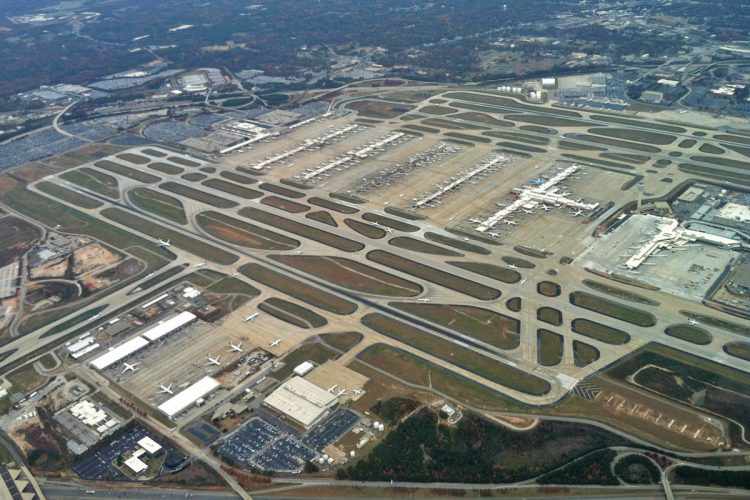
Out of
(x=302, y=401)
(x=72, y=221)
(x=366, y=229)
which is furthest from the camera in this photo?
(x=72, y=221)

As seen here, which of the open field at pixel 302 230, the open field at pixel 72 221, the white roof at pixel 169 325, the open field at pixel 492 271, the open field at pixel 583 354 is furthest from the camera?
the open field at pixel 72 221

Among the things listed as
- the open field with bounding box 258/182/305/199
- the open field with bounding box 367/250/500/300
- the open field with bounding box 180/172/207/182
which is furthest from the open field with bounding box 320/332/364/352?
the open field with bounding box 180/172/207/182

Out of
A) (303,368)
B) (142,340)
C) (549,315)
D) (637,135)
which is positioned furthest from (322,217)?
(637,135)

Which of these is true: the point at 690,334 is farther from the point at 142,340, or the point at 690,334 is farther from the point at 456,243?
the point at 142,340

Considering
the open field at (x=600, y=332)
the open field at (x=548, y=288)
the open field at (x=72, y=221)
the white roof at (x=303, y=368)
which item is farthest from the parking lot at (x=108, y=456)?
the open field at (x=548, y=288)

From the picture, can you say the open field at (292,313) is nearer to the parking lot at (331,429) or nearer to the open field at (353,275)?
the open field at (353,275)

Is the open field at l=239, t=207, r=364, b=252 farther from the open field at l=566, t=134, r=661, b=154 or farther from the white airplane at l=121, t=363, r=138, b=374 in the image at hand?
the open field at l=566, t=134, r=661, b=154

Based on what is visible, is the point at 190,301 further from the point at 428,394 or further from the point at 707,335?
the point at 707,335
